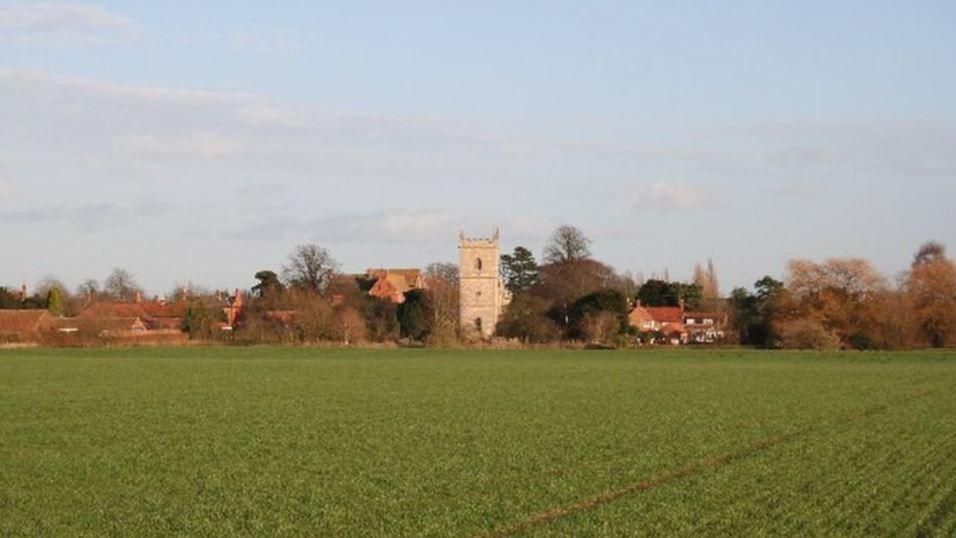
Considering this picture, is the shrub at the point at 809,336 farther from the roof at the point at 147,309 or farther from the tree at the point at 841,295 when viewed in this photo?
the roof at the point at 147,309

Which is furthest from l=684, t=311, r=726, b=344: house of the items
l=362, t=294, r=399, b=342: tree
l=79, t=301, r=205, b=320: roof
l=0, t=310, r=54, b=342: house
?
l=0, t=310, r=54, b=342: house

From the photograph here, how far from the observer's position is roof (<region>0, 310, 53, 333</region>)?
373 feet

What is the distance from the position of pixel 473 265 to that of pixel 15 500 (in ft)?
349

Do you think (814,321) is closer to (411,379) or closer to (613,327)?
(613,327)

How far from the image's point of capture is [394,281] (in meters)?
186

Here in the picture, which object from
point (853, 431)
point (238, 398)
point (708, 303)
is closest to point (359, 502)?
point (853, 431)

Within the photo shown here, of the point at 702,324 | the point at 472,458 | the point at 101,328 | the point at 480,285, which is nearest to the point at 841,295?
the point at 480,285

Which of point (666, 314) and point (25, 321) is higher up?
point (666, 314)

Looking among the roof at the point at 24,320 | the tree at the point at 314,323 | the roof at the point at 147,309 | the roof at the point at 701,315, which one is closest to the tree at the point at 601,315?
the tree at the point at 314,323

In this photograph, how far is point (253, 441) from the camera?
27.4 metres

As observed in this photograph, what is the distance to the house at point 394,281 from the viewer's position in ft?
538

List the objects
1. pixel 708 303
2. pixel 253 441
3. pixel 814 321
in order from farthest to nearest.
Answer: pixel 708 303
pixel 814 321
pixel 253 441

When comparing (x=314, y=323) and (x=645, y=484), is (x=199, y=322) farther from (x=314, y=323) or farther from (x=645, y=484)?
(x=645, y=484)

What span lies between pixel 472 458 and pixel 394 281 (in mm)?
161913
